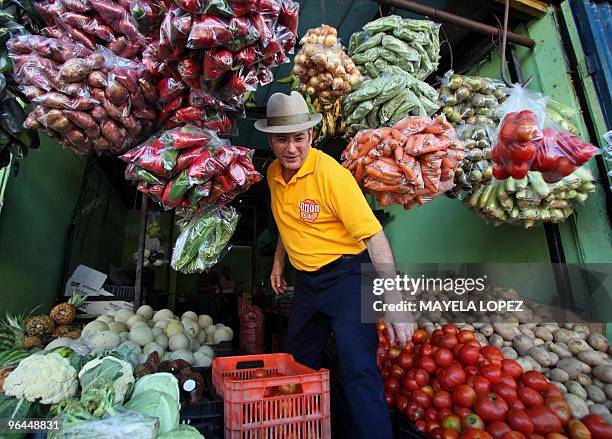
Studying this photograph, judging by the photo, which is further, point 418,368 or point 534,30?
point 534,30

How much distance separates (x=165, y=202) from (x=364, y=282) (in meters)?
1.18

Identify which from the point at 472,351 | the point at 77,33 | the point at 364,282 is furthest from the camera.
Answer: the point at 472,351

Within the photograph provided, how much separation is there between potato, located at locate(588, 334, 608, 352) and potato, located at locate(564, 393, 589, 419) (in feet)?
2.27

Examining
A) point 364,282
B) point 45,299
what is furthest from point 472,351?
point 45,299

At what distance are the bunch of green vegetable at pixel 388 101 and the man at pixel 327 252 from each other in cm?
40

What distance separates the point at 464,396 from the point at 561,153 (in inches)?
60.6

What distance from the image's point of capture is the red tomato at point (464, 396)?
2.05m

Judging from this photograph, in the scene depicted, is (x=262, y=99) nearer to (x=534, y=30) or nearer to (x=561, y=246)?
(x=534, y=30)

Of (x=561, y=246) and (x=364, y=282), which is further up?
(x=561, y=246)

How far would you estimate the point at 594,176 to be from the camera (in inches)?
115

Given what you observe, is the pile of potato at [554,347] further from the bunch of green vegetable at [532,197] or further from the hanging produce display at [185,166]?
the hanging produce display at [185,166]

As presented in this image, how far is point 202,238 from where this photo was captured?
1874 mm

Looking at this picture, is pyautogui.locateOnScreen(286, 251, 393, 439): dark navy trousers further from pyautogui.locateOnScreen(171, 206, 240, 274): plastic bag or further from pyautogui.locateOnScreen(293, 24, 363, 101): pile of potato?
pyautogui.locateOnScreen(293, 24, 363, 101): pile of potato

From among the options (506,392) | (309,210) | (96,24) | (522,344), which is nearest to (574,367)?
(522,344)
